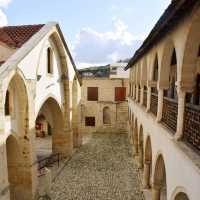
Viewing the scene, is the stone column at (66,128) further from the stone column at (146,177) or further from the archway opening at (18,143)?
the stone column at (146,177)

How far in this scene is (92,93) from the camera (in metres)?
26.4

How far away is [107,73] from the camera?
153 ft

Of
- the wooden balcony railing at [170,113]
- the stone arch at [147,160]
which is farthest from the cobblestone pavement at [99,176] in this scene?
the wooden balcony railing at [170,113]

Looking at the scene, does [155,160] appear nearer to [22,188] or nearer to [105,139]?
[22,188]

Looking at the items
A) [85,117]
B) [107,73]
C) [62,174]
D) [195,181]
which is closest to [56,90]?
[62,174]

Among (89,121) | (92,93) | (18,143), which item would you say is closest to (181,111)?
(18,143)

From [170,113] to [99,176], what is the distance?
8413 millimetres

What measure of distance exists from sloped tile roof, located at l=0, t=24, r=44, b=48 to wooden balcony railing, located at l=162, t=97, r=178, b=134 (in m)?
8.83

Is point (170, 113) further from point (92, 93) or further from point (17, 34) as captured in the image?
point (92, 93)

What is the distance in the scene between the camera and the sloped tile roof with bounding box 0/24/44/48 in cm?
1332

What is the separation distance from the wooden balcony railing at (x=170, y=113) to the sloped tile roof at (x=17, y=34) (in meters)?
8.83

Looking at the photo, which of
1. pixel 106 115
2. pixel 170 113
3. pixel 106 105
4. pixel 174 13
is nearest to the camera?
pixel 174 13

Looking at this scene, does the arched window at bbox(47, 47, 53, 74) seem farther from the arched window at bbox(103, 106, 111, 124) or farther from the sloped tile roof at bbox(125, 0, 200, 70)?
the arched window at bbox(103, 106, 111, 124)

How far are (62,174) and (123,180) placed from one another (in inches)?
145
